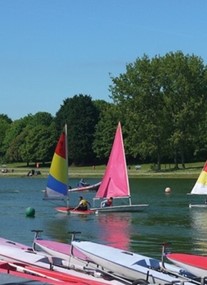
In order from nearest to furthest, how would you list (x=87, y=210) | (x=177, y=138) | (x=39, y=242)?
(x=39, y=242), (x=87, y=210), (x=177, y=138)

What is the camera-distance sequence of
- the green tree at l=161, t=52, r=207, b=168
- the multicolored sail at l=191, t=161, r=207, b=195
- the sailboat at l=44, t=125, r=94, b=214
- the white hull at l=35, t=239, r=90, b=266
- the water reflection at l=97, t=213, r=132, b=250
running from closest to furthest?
the white hull at l=35, t=239, r=90, b=266 < the water reflection at l=97, t=213, r=132, b=250 < the sailboat at l=44, t=125, r=94, b=214 < the multicolored sail at l=191, t=161, r=207, b=195 < the green tree at l=161, t=52, r=207, b=168

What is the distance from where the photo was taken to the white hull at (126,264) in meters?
16.4

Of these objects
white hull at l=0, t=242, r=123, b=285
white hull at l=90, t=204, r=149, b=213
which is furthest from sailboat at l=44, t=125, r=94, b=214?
white hull at l=0, t=242, r=123, b=285

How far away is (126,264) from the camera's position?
16.9m

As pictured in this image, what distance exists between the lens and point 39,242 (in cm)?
2053

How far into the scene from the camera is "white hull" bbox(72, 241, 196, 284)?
1636 cm

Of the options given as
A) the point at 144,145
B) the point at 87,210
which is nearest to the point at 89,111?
the point at 144,145

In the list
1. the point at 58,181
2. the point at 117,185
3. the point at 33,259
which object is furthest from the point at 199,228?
the point at 33,259

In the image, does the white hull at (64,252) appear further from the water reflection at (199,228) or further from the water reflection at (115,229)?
the water reflection at (199,228)

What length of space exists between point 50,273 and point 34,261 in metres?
1.86

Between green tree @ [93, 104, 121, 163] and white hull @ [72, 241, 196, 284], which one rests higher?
green tree @ [93, 104, 121, 163]

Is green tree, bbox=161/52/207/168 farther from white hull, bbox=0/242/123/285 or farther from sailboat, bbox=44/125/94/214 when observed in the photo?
white hull, bbox=0/242/123/285

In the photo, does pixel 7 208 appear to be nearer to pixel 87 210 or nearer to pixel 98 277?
pixel 87 210

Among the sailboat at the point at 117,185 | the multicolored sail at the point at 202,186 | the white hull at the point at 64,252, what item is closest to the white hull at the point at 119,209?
the sailboat at the point at 117,185
